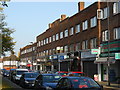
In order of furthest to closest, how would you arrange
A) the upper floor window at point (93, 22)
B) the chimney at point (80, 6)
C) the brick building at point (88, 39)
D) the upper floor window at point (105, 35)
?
the chimney at point (80, 6) < the upper floor window at point (93, 22) < the upper floor window at point (105, 35) < the brick building at point (88, 39)

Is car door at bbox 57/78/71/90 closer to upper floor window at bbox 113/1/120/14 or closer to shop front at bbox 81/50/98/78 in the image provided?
upper floor window at bbox 113/1/120/14

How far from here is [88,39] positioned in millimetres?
41344

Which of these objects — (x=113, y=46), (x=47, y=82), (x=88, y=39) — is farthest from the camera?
(x=88, y=39)

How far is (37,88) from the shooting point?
17312mm

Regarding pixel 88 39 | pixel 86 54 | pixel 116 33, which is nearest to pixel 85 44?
pixel 88 39

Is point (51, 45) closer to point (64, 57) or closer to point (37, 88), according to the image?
point (64, 57)

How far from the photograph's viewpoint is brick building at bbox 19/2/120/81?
34.0 metres

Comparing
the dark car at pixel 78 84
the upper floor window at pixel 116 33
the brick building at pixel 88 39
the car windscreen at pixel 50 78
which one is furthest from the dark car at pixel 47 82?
the upper floor window at pixel 116 33

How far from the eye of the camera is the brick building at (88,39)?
34000 millimetres

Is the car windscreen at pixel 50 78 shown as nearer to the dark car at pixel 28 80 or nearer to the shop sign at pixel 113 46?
the dark car at pixel 28 80

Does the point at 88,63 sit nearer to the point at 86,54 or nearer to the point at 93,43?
the point at 86,54

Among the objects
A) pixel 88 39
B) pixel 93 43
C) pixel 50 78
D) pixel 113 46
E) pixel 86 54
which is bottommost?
pixel 50 78

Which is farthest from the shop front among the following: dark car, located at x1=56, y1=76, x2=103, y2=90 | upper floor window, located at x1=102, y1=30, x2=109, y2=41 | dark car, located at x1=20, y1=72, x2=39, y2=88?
dark car, located at x1=56, y1=76, x2=103, y2=90

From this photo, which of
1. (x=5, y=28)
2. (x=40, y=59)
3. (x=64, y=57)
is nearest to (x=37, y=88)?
(x=5, y=28)
